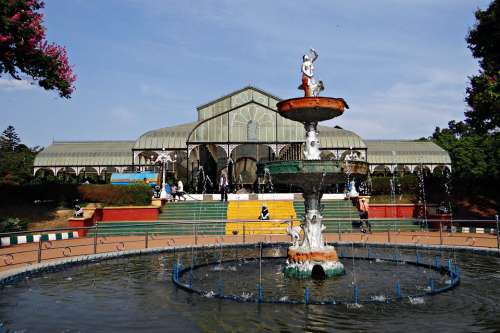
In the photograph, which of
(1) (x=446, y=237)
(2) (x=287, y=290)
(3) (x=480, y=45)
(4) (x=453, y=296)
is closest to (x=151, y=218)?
(1) (x=446, y=237)

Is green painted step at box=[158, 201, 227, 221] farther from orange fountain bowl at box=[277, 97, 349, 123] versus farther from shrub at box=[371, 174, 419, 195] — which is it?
orange fountain bowl at box=[277, 97, 349, 123]

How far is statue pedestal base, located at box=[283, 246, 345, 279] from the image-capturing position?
10.1 meters

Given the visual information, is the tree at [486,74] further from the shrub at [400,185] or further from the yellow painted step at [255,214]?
the yellow painted step at [255,214]

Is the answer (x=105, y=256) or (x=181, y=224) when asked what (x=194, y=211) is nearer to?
(x=181, y=224)

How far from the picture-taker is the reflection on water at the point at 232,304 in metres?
6.28

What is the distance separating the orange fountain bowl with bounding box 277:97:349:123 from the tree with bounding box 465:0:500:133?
48.8ft

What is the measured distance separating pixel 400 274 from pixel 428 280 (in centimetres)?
88

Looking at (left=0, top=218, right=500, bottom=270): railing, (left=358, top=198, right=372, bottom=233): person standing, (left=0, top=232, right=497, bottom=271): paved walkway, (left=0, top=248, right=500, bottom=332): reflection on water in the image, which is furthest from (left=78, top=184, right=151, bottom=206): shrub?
(left=0, top=248, right=500, bottom=332): reflection on water

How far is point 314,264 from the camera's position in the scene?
10.1 metres

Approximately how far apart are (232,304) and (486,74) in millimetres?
21496

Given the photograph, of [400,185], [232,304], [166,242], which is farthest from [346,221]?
[232,304]

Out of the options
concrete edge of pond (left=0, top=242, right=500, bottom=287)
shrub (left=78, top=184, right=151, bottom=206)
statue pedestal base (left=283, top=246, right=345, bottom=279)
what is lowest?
concrete edge of pond (left=0, top=242, right=500, bottom=287)

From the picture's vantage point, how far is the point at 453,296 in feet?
26.3

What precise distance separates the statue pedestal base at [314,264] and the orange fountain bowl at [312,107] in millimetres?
3357
